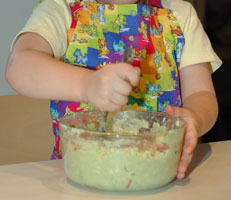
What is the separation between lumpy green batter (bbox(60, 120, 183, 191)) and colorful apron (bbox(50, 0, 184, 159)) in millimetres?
361

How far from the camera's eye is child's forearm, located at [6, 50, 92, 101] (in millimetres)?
661

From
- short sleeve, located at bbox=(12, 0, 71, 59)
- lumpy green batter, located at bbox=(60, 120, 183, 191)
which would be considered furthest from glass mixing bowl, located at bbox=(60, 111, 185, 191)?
short sleeve, located at bbox=(12, 0, 71, 59)

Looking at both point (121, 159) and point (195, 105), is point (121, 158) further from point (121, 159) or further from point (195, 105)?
point (195, 105)

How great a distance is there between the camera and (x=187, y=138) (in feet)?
2.23

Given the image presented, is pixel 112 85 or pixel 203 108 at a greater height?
pixel 112 85

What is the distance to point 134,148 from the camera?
56 cm

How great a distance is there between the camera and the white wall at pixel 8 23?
1.48 m

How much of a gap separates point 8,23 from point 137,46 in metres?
0.67

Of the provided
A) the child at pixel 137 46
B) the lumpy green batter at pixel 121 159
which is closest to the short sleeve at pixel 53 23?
the child at pixel 137 46

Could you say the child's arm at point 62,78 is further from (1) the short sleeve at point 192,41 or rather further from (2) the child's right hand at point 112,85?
(1) the short sleeve at point 192,41

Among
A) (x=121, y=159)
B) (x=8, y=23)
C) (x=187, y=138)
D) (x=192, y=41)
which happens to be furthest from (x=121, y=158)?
(x=8, y=23)

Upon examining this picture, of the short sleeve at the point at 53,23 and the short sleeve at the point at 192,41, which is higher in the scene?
the short sleeve at the point at 53,23

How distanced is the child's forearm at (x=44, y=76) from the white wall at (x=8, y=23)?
73 cm

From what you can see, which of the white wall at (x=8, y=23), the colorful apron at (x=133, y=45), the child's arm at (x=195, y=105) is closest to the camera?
the child's arm at (x=195, y=105)
